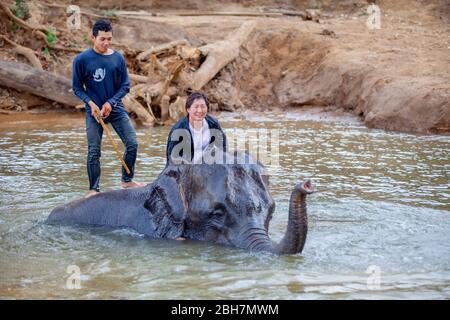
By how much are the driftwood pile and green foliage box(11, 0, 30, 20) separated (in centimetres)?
42

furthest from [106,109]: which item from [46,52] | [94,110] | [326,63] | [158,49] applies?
[46,52]

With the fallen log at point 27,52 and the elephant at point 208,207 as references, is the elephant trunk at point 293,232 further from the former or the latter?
the fallen log at point 27,52

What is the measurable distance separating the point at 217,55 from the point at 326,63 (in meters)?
2.62

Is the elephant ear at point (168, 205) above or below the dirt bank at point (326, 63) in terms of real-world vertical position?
below

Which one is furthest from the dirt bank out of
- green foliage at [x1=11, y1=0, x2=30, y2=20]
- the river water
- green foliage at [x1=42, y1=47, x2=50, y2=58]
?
the river water

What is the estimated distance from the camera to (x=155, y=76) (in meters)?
18.7

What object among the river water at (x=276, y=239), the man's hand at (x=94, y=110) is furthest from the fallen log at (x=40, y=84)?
the man's hand at (x=94, y=110)

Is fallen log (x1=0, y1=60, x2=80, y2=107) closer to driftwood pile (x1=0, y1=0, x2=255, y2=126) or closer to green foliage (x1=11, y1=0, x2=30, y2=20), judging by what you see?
driftwood pile (x1=0, y1=0, x2=255, y2=126)

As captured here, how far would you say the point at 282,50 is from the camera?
71.1 ft

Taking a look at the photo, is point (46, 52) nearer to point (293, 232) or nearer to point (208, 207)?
point (208, 207)

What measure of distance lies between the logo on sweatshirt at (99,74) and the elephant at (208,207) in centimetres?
144

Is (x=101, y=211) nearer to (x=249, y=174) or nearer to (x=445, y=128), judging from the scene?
(x=249, y=174)

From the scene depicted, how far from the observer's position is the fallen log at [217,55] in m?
19.8

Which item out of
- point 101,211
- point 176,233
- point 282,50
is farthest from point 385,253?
point 282,50
